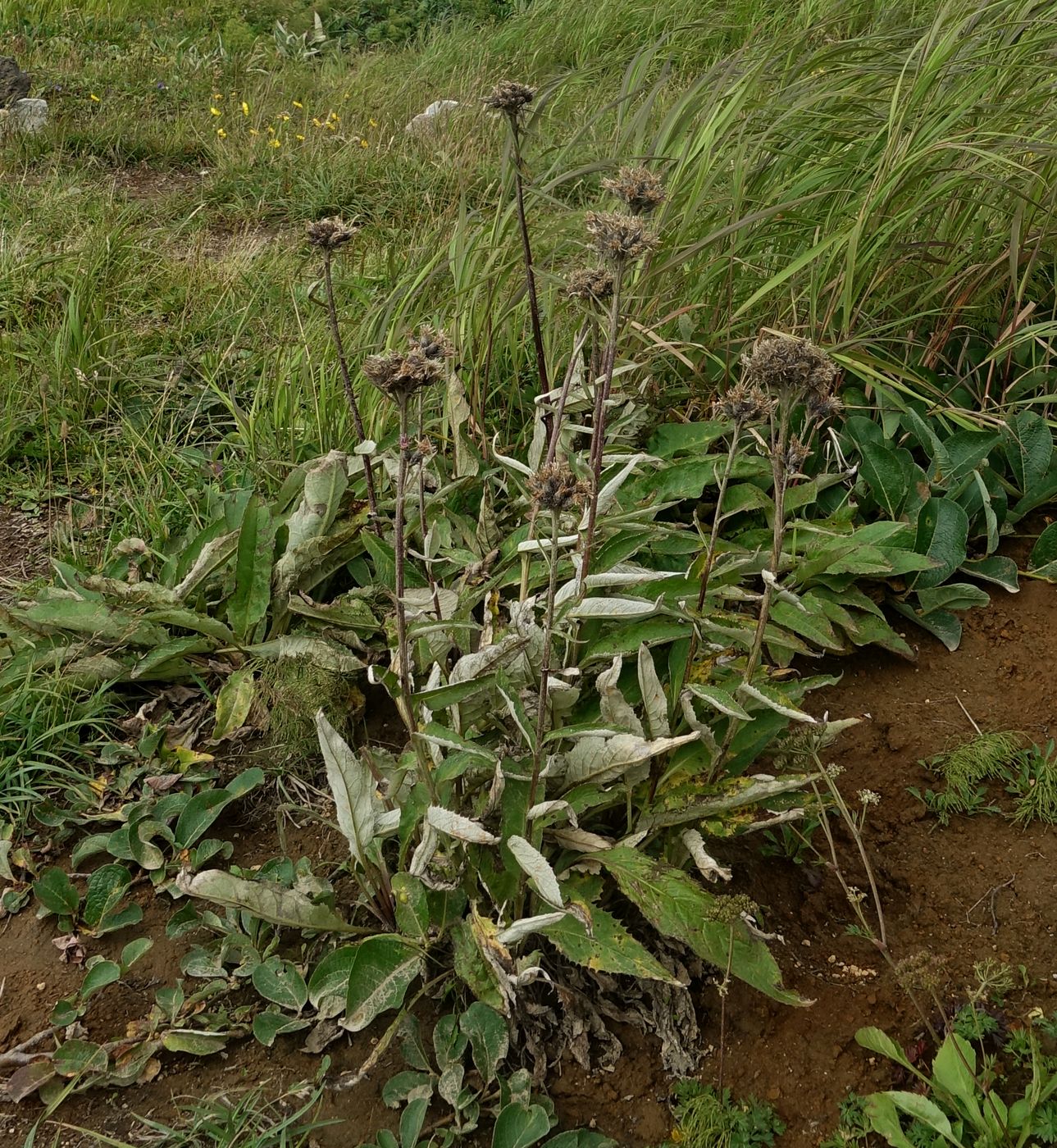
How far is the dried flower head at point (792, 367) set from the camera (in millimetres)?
1673

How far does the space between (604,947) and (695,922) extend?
15cm

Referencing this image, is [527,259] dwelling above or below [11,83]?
above

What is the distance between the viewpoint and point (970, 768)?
228 centimetres

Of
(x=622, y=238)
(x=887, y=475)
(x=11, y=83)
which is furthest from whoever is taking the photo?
(x=11, y=83)

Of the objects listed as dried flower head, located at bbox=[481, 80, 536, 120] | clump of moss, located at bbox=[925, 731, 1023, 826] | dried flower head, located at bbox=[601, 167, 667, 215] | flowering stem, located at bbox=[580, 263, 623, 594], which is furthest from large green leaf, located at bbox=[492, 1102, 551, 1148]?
dried flower head, located at bbox=[481, 80, 536, 120]

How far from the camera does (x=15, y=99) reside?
6070 millimetres

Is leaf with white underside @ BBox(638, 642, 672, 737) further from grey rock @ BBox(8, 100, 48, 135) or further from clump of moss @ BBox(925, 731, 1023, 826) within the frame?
grey rock @ BBox(8, 100, 48, 135)

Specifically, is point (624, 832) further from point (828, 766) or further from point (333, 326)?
point (333, 326)

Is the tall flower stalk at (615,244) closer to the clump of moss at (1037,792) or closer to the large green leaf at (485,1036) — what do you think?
the large green leaf at (485,1036)

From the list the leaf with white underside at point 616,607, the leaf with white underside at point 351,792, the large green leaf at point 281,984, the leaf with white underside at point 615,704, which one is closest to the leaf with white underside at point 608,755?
the leaf with white underside at point 615,704

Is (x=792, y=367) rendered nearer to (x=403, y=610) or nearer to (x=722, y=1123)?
(x=403, y=610)

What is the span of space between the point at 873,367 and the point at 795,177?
0.58 meters

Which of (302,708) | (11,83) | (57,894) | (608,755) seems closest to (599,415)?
(608,755)

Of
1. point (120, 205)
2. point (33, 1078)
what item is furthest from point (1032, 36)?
point (120, 205)
